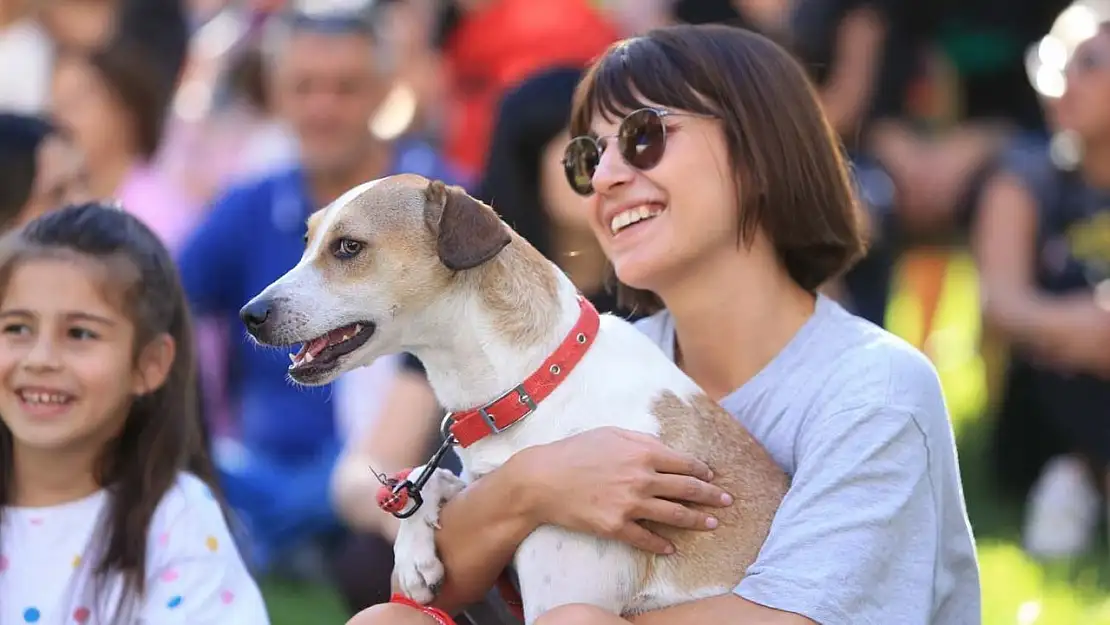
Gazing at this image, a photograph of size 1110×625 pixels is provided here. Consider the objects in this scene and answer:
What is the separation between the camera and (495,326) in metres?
2.94

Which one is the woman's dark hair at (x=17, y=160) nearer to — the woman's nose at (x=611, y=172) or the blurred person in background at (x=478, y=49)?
the blurred person in background at (x=478, y=49)

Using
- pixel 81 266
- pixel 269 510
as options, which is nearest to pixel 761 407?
pixel 81 266

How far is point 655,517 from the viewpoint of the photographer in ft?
9.28

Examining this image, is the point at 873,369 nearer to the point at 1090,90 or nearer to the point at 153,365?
the point at 153,365

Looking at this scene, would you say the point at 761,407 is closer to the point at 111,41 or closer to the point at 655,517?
the point at 655,517

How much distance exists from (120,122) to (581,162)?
3.68m

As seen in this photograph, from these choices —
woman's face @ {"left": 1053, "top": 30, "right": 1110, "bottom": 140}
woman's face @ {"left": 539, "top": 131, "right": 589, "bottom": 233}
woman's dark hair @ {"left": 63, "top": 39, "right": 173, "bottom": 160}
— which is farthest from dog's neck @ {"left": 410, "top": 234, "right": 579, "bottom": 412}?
woman's dark hair @ {"left": 63, "top": 39, "right": 173, "bottom": 160}

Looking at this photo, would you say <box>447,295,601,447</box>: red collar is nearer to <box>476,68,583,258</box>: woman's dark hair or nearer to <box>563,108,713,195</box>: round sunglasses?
<box>563,108,713,195</box>: round sunglasses

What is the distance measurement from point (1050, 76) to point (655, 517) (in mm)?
3914

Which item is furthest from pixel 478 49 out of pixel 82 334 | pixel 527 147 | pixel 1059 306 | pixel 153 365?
pixel 82 334

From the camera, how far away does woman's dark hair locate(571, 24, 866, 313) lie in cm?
312

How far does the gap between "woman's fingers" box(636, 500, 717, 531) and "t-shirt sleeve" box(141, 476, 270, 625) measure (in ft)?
3.12

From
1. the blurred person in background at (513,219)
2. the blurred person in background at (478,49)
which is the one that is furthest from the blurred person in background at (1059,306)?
the blurred person in background at (513,219)

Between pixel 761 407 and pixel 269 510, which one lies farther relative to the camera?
pixel 269 510
